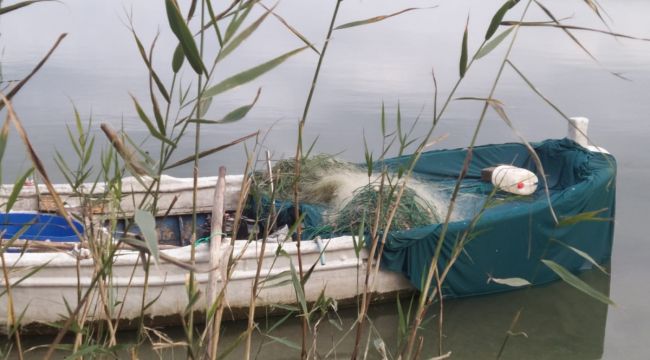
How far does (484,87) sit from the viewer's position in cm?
1605

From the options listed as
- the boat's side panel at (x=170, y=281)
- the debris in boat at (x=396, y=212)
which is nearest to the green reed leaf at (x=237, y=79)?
the boat's side panel at (x=170, y=281)

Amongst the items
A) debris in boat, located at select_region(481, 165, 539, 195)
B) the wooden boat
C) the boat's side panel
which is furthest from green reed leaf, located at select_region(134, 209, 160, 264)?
debris in boat, located at select_region(481, 165, 539, 195)

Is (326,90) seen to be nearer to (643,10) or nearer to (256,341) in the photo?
(256,341)

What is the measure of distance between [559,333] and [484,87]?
11.1 meters

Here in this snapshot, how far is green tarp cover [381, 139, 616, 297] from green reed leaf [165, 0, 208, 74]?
358 centimetres

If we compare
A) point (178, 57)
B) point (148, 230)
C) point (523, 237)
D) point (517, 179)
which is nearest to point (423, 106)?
point (178, 57)

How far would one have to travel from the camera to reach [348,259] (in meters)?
5.22

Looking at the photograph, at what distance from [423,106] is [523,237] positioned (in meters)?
3.00

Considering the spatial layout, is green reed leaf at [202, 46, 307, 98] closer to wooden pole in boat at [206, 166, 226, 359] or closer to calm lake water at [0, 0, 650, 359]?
wooden pole in boat at [206, 166, 226, 359]

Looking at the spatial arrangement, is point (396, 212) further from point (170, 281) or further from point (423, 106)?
point (423, 106)

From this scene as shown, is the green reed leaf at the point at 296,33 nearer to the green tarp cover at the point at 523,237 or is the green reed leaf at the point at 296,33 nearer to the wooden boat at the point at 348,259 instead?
the wooden boat at the point at 348,259

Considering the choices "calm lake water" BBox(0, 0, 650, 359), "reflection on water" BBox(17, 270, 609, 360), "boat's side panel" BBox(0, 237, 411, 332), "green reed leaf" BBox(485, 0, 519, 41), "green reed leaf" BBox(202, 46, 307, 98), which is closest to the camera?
"green reed leaf" BBox(202, 46, 307, 98)

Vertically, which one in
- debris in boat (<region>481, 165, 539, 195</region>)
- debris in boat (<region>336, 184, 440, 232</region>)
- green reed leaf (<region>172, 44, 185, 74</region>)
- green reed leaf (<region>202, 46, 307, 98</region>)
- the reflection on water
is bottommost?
the reflection on water

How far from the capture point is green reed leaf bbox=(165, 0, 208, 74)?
141 centimetres
